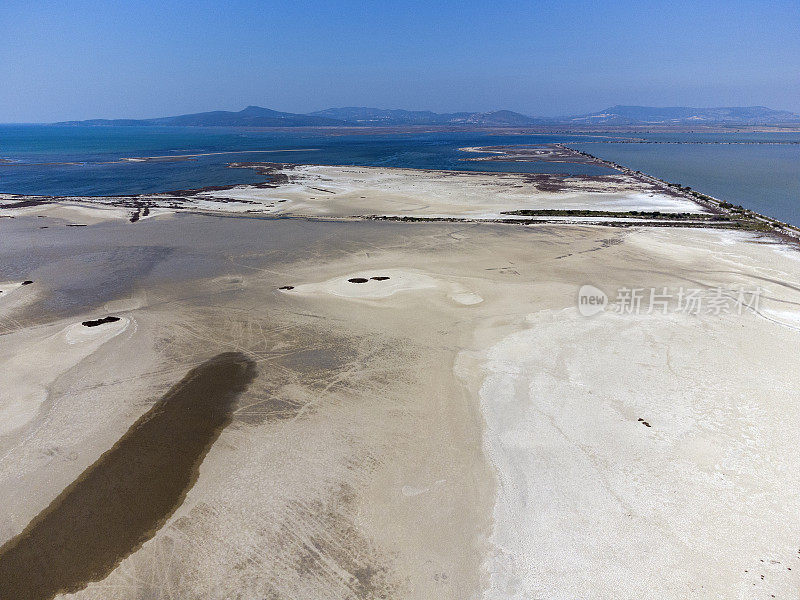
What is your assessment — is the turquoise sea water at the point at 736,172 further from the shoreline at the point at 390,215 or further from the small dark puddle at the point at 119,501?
the small dark puddle at the point at 119,501

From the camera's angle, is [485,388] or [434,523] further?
[485,388]

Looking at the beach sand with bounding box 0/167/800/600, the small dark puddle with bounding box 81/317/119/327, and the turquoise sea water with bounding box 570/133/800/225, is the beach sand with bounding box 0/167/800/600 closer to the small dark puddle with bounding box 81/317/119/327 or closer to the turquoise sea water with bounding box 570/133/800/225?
the small dark puddle with bounding box 81/317/119/327

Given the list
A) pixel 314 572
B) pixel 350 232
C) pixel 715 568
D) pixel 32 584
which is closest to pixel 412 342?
pixel 314 572

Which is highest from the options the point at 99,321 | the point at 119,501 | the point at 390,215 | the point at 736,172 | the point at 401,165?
the point at 401,165

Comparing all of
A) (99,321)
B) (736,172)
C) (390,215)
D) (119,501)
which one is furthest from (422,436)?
(736,172)

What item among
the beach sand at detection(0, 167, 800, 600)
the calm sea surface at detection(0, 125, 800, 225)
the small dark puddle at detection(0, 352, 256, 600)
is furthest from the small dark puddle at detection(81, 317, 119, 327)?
the calm sea surface at detection(0, 125, 800, 225)

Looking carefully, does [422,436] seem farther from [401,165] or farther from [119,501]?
[401,165]

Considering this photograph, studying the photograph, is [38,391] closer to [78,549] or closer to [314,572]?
[78,549]
